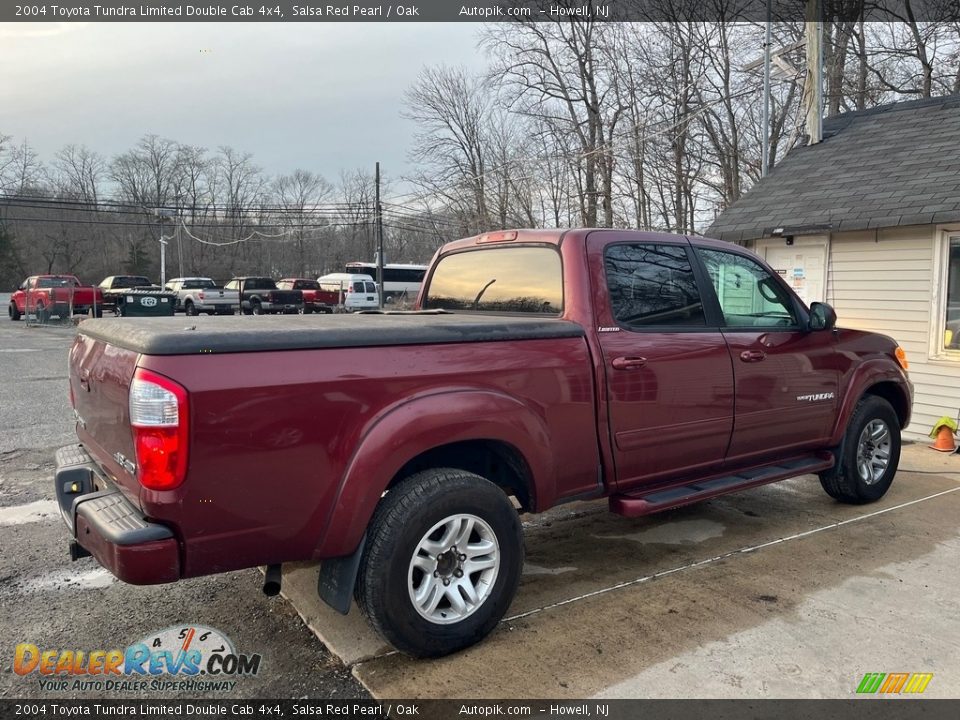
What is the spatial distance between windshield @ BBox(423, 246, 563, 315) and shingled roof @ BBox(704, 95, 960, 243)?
583 centimetres

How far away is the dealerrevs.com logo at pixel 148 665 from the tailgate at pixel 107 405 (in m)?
0.84

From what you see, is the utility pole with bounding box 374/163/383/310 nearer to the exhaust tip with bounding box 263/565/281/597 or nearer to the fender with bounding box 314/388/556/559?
the fender with bounding box 314/388/556/559

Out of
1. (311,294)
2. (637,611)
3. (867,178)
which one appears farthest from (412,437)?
(311,294)

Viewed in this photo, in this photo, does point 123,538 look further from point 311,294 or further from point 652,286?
point 311,294

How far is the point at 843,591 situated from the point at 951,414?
526 cm

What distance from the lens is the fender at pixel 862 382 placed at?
5008 millimetres

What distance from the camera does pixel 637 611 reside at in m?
3.55

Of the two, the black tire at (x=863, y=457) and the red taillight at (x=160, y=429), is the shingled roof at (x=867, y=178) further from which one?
the red taillight at (x=160, y=429)

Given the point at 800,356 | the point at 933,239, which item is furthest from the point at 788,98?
the point at 800,356

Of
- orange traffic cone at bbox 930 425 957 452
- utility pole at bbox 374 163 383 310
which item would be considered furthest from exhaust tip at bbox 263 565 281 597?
utility pole at bbox 374 163 383 310

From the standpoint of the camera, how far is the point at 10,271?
56.4 m

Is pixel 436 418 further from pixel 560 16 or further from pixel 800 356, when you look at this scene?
pixel 560 16

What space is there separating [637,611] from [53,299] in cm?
2735

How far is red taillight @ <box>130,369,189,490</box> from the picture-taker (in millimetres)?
2430
